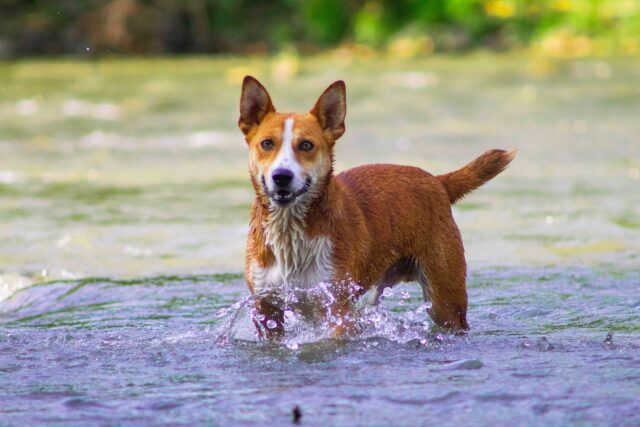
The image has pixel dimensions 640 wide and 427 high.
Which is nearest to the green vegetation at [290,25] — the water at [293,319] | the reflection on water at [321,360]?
the water at [293,319]

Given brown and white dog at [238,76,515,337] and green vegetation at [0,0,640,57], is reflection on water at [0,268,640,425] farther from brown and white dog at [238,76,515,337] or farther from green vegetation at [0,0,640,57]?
green vegetation at [0,0,640,57]

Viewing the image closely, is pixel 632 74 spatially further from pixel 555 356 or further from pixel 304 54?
pixel 555 356

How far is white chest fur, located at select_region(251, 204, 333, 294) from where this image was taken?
6379 mm

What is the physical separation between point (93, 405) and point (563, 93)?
53.6ft

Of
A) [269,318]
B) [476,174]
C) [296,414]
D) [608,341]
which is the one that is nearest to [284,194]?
[269,318]

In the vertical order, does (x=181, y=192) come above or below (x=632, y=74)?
below

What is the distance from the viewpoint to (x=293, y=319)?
662cm

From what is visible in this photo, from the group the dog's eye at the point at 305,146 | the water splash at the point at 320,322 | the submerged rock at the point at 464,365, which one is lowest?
the submerged rock at the point at 464,365

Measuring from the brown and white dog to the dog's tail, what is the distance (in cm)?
23

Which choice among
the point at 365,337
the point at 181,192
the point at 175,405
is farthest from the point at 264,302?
the point at 181,192

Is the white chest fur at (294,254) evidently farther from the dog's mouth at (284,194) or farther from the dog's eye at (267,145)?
the dog's eye at (267,145)

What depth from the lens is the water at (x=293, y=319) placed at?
5543 mm

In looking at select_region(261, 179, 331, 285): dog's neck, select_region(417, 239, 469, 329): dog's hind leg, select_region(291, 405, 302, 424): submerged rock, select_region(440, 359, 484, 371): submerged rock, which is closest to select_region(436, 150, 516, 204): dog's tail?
select_region(417, 239, 469, 329): dog's hind leg

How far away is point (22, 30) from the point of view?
30828 millimetres
